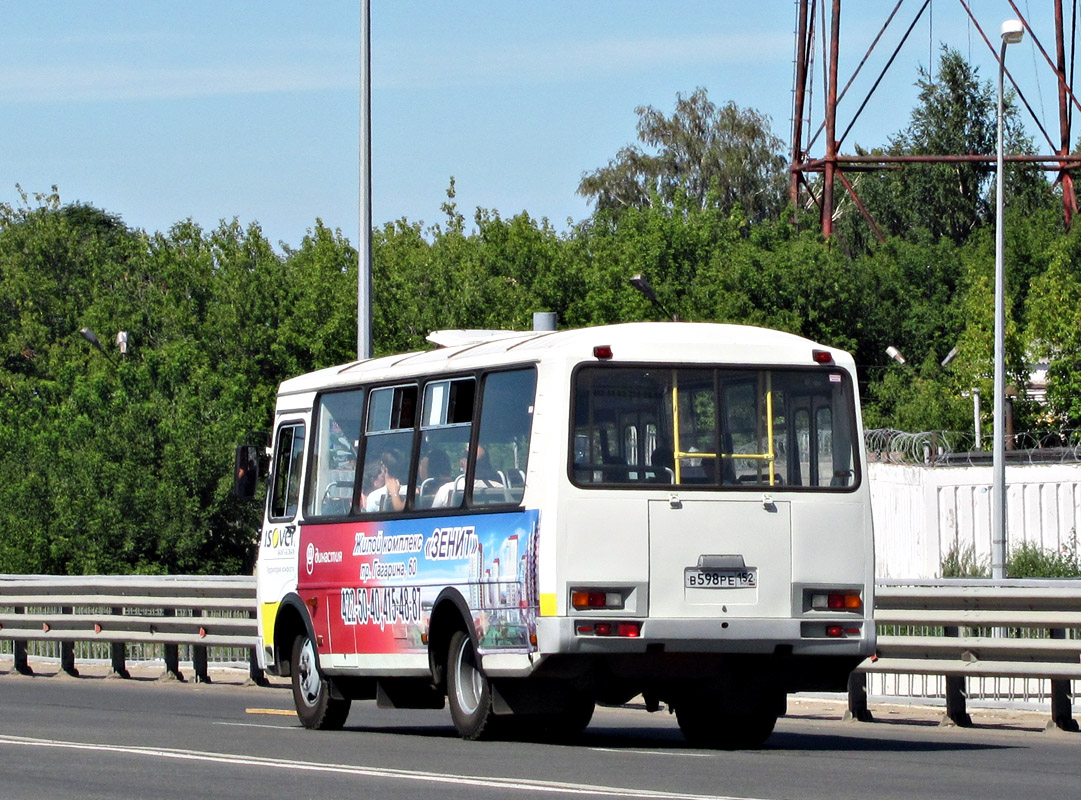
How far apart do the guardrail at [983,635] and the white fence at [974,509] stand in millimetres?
21323

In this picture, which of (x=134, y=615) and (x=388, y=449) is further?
(x=134, y=615)

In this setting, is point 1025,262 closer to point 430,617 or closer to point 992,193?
point 992,193

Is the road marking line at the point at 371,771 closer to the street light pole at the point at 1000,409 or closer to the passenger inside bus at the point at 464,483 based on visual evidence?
the passenger inside bus at the point at 464,483

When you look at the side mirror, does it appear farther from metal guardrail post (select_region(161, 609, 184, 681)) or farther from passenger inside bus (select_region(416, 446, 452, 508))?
metal guardrail post (select_region(161, 609, 184, 681))

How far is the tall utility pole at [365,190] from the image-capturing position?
992 inches

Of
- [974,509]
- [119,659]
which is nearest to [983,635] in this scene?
[119,659]

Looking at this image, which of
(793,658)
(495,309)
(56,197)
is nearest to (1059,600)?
(793,658)

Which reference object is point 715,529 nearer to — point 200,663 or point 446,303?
point 200,663

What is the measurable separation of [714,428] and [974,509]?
2574 centimetres

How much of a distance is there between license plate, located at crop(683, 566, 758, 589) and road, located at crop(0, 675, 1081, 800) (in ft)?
3.33

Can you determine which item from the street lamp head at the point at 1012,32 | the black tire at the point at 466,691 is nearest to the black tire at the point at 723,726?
the black tire at the point at 466,691

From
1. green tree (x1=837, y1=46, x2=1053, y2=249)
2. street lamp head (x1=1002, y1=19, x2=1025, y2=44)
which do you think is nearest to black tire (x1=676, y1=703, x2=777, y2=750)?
street lamp head (x1=1002, y1=19, x2=1025, y2=44)

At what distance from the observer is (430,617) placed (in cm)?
1395

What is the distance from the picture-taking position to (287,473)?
16578 mm
